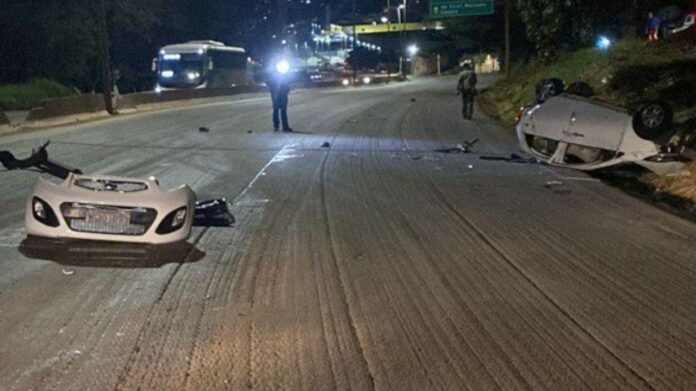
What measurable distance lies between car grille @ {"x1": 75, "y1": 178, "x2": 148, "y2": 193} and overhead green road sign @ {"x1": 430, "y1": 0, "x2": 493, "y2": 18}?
33152 mm

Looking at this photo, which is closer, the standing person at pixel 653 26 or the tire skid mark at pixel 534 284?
the tire skid mark at pixel 534 284

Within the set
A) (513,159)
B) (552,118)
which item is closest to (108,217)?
(552,118)

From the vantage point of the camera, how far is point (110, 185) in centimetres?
752

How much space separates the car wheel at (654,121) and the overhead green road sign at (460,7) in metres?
27.5

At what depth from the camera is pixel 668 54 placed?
18422mm

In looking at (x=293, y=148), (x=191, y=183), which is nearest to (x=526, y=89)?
(x=293, y=148)

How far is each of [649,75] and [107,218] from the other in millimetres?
13287

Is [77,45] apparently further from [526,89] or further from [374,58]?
[374,58]

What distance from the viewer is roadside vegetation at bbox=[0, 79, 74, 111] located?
128 ft

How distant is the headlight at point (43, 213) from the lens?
7.25m

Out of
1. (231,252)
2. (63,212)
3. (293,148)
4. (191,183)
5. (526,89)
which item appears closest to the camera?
(63,212)

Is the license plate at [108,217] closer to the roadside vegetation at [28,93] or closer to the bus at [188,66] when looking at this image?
the roadside vegetation at [28,93]

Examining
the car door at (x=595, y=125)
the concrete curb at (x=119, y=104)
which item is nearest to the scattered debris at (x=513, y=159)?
the car door at (x=595, y=125)

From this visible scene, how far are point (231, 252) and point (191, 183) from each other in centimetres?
469
